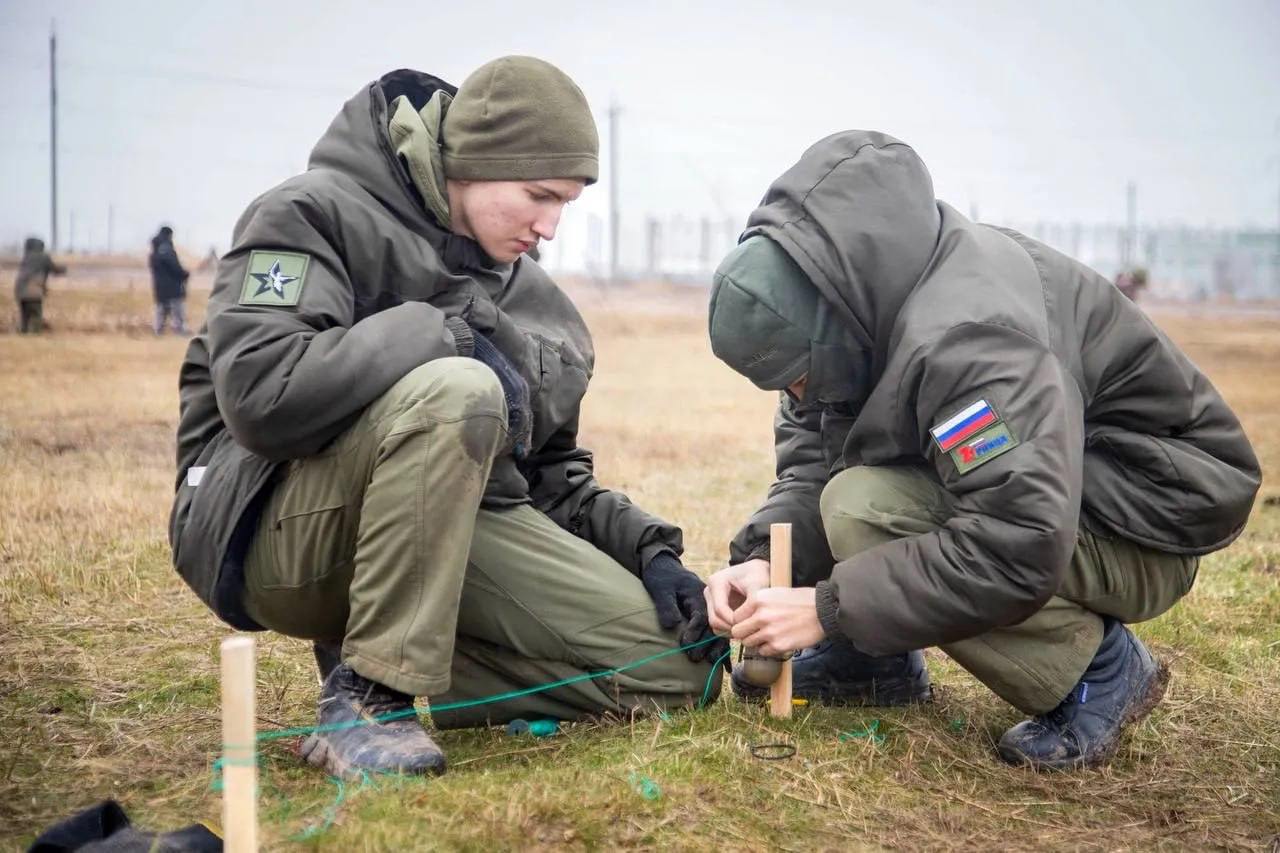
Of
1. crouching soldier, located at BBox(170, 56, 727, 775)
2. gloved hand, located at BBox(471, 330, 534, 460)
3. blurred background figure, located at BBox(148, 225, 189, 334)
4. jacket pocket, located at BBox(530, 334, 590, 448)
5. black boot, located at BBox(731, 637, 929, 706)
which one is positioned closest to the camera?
crouching soldier, located at BBox(170, 56, 727, 775)

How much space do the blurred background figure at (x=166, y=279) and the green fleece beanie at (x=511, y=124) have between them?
19850 mm

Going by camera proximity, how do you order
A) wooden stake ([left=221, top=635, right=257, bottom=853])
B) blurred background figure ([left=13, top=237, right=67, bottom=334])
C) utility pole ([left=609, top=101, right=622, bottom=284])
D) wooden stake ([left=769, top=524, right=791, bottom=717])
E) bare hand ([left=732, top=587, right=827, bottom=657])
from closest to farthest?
wooden stake ([left=221, top=635, right=257, bottom=853]) → bare hand ([left=732, top=587, right=827, bottom=657]) → wooden stake ([left=769, top=524, right=791, bottom=717]) → blurred background figure ([left=13, top=237, right=67, bottom=334]) → utility pole ([left=609, top=101, right=622, bottom=284])

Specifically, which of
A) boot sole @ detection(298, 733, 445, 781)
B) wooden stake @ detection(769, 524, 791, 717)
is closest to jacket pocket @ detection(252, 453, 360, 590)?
boot sole @ detection(298, 733, 445, 781)

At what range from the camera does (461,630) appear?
386 centimetres

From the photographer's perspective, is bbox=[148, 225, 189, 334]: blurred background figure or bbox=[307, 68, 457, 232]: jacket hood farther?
bbox=[148, 225, 189, 334]: blurred background figure

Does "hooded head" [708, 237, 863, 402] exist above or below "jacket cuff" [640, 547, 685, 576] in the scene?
above

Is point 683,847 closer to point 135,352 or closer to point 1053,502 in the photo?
point 1053,502

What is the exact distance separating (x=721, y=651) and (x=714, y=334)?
109 centimetres

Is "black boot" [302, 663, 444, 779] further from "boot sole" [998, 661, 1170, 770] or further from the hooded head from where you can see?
"boot sole" [998, 661, 1170, 770]

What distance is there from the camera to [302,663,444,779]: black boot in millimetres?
3113

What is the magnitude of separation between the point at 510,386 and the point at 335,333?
53 cm

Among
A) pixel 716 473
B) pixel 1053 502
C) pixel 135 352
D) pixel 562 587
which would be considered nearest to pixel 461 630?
pixel 562 587

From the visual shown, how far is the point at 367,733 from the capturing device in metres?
3.18

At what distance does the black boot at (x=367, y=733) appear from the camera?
3113mm
